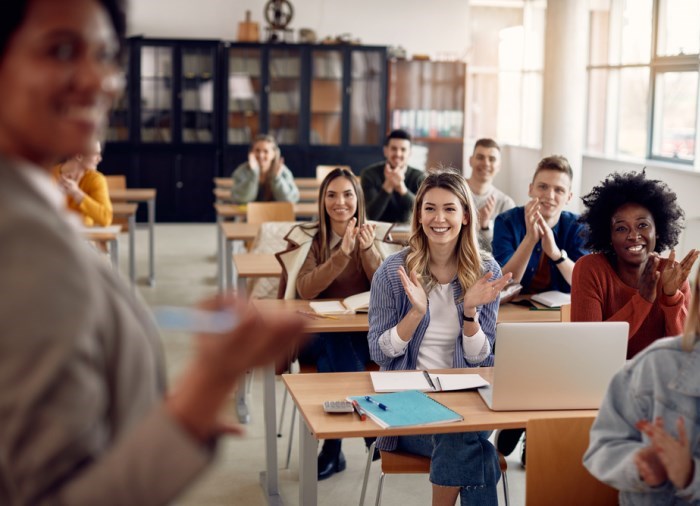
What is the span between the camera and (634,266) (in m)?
3.22

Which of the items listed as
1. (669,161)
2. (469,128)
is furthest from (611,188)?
(469,128)

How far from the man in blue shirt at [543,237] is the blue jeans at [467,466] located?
4.78 feet

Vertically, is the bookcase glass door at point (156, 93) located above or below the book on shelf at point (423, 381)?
above

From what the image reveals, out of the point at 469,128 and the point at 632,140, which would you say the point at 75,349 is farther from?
the point at 469,128

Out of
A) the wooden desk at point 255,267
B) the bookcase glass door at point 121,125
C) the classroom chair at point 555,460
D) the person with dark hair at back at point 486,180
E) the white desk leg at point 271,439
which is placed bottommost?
the white desk leg at point 271,439

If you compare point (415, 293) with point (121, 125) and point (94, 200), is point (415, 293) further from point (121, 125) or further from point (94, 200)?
point (121, 125)

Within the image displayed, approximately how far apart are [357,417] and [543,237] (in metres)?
1.91

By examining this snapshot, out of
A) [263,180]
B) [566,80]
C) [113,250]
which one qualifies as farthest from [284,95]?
[113,250]

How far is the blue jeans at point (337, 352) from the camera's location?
12.4 feet

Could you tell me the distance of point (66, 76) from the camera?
810 millimetres

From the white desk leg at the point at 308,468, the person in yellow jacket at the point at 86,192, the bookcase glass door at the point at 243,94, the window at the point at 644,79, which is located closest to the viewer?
the white desk leg at the point at 308,468

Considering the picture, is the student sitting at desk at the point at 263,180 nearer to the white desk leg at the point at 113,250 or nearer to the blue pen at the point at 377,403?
the white desk leg at the point at 113,250

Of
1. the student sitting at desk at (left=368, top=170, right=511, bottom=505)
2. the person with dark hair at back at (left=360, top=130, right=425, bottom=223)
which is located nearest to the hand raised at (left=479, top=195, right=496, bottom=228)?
the person with dark hair at back at (left=360, top=130, right=425, bottom=223)

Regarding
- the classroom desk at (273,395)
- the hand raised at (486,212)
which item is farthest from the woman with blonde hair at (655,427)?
the hand raised at (486,212)
